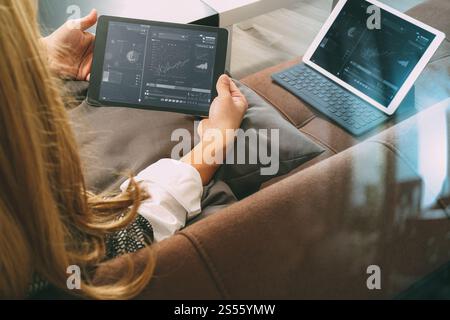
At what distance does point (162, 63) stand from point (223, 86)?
0.17 m

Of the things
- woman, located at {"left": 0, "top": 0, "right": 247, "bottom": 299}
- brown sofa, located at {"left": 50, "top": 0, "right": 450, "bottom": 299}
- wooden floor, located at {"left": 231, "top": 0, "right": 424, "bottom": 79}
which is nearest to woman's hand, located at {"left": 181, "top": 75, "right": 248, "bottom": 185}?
woman, located at {"left": 0, "top": 0, "right": 247, "bottom": 299}

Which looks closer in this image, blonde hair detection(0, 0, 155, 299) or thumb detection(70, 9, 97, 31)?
blonde hair detection(0, 0, 155, 299)

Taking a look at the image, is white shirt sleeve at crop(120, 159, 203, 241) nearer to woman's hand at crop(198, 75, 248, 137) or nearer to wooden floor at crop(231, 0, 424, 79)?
woman's hand at crop(198, 75, 248, 137)

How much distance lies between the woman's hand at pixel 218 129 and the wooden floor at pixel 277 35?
0.94 meters

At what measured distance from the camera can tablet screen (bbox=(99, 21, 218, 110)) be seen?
3.93ft

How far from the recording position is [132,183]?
2.62ft

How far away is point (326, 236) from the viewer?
69cm

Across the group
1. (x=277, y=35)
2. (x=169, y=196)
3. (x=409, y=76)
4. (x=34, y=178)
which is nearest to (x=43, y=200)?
(x=34, y=178)

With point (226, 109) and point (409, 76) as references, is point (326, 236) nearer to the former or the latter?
point (226, 109)

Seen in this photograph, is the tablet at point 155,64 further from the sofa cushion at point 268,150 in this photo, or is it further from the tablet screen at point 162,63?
the sofa cushion at point 268,150

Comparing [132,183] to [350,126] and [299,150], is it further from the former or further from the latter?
[350,126]

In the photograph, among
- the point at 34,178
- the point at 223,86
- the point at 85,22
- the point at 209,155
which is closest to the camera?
the point at 34,178

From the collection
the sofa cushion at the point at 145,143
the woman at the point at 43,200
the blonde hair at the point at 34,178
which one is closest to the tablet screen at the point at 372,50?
the sofa cushion at the point at 145,143

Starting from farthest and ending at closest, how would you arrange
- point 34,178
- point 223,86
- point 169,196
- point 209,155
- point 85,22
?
1. point 85,22
2. point 223,86
3. point 209,155
4. point 169,196
5. point 34,178
